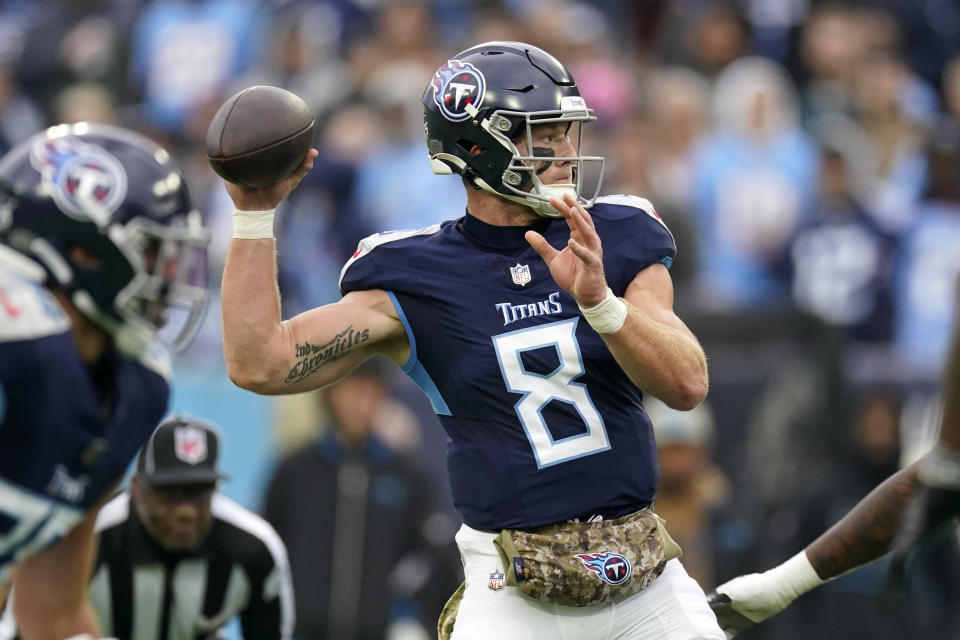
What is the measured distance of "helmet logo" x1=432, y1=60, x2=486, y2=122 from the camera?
4.55 m

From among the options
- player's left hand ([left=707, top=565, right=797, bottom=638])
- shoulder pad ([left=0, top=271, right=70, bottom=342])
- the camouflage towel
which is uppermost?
shoulder pad ([left=0, top=271, right=70, bottom=342])

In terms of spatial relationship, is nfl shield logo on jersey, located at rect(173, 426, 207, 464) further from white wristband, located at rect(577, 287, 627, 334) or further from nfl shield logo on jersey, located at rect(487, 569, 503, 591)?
white wristband, located at rect(577, 287, 627, 334)

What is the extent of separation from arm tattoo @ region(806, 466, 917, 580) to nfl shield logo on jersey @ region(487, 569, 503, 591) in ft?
3.31

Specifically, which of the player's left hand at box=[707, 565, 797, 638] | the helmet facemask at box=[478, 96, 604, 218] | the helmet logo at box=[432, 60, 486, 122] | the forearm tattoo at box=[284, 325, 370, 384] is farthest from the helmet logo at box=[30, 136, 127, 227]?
the player's left hand at box=[707, 565, 797, 638]

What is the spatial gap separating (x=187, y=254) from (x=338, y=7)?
7392mm

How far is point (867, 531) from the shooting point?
187 inches

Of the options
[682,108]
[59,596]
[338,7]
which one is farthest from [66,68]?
[59,596]

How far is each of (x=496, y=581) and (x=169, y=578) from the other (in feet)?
6.67

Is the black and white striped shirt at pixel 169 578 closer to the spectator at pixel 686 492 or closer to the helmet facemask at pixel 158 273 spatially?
the helmet facemask at pixel 158 273

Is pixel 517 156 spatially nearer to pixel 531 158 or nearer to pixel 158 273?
pixel 531 158

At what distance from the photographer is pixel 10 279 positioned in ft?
13.6

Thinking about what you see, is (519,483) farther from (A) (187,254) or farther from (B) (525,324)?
(A) (187,254)

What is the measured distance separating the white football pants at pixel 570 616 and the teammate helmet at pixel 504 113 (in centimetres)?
93

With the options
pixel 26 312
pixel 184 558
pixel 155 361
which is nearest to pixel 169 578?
pixel 184 558
